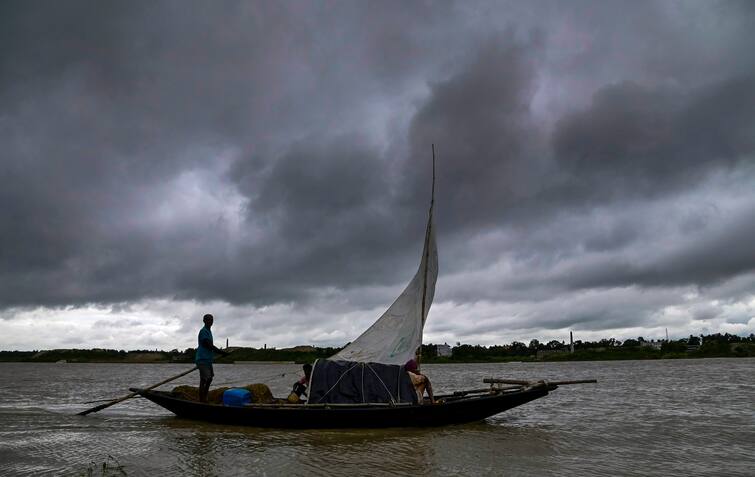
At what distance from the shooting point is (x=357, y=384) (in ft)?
52.3

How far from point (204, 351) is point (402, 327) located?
6376 millimetres

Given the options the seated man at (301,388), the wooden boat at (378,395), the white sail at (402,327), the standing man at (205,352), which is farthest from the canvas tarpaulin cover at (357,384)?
the standing man at (205,352)

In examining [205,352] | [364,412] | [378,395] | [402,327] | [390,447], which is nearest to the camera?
[390,447]

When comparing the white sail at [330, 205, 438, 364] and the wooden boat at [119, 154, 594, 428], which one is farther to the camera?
the white sail at [330, 205, 438, 364]

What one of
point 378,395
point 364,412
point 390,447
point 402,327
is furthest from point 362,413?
point 402,327

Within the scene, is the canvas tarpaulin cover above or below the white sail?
below

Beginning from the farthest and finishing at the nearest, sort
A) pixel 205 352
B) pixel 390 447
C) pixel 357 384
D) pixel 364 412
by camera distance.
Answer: pixel 205 352 → pixel 357 384 → pixel 364 412 → pixel 390 447

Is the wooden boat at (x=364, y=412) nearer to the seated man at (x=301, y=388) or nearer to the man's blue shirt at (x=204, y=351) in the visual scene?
the seated man at (x=301, y=388)

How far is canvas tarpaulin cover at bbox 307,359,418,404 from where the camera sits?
51.6 ft

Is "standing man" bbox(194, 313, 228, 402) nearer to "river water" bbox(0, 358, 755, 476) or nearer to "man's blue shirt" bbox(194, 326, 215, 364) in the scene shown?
"man's blue shirt" bbox(194, 326, 215, 364)

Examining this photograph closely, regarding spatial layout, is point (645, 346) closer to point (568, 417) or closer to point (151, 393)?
point (568, 417)

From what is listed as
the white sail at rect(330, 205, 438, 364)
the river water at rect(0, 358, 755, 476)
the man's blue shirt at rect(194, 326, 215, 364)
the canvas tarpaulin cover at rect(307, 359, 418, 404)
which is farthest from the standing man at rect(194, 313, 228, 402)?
the white sail at rect(330, 205, 438, 364)

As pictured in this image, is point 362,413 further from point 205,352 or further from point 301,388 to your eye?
point 205,352

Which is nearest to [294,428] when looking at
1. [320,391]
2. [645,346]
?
[320,391]
